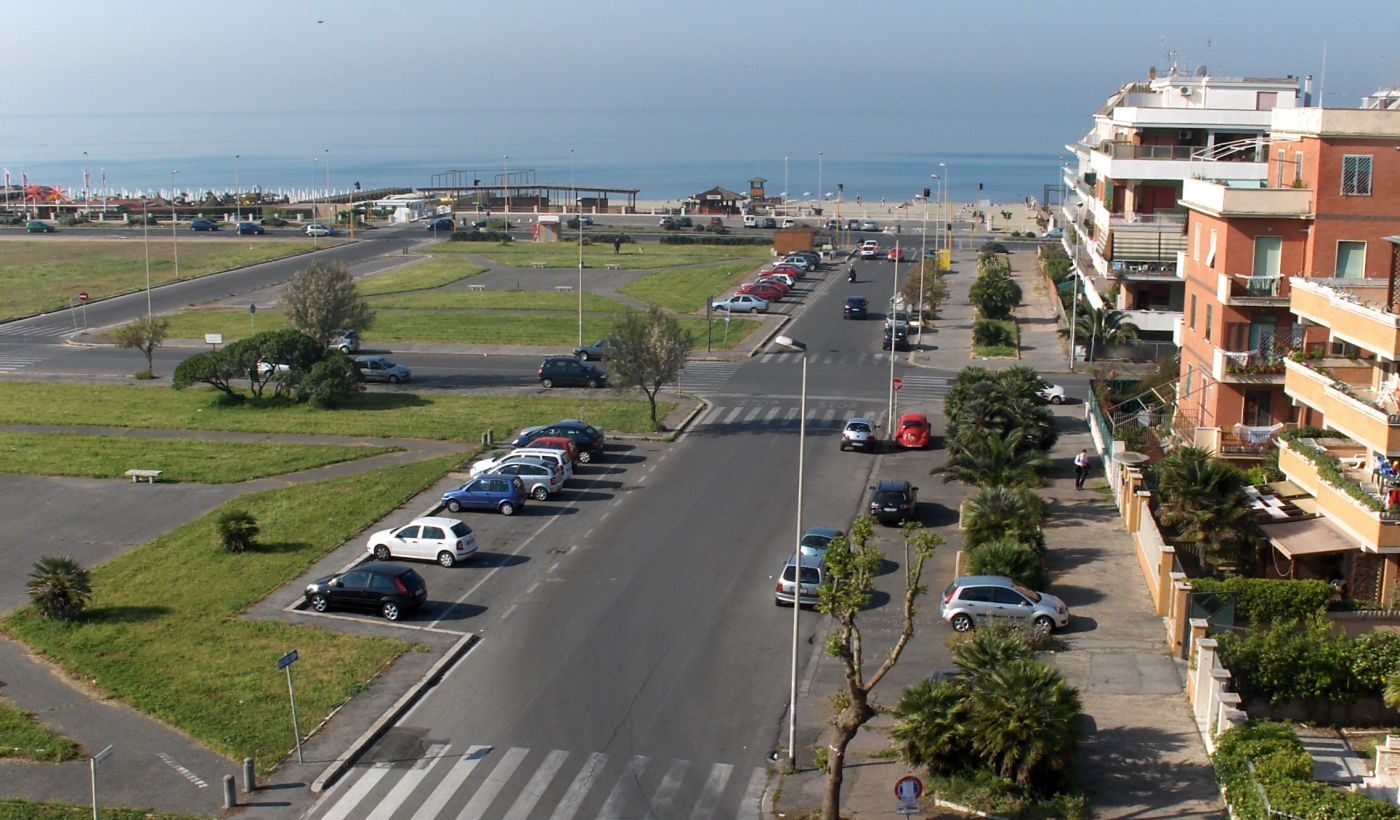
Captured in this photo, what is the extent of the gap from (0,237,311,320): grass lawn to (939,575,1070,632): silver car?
72497mm

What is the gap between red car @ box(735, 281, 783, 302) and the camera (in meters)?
88.9

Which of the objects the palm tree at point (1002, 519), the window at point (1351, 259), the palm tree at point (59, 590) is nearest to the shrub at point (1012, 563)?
the palm tree at point (1002, 519)

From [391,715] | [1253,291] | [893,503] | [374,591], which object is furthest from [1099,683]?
[1253,291]

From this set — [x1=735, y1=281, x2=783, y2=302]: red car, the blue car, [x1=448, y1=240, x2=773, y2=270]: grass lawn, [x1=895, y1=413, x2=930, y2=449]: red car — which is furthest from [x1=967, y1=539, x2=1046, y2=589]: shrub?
[x1=448, y1=240, x2=773, y2=270]: grass lawn

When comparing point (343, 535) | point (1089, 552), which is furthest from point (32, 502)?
point (1089, 552)

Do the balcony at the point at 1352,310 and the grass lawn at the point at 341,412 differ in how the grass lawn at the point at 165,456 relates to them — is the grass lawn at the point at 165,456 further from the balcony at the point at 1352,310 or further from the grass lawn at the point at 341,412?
the balcony at the point at 1352,310

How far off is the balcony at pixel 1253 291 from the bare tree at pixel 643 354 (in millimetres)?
20646

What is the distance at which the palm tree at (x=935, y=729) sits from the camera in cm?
2283

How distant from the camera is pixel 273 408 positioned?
190ft

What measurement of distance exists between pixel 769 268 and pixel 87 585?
247ft

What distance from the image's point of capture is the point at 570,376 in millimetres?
62000

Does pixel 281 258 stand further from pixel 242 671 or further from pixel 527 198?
pixel 242 671

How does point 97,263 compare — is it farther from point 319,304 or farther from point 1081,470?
point 1081,470

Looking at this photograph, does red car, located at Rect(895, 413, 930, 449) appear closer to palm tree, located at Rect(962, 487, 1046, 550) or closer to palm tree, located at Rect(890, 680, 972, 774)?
palm tree, located at Rect(962, 487, 1046, 550)
